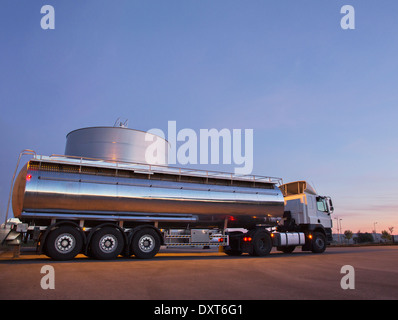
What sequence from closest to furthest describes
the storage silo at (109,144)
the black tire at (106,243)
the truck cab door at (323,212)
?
the black tire at (106,243), the truck cab door at (323,212), the storage silo at (109,144)

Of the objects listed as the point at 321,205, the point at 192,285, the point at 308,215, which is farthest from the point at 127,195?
the point at 321,205

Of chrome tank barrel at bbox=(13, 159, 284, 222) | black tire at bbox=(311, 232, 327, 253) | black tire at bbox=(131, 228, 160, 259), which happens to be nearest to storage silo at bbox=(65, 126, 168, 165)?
chrome tank barrel at bbox=(13, 159, 284, 222)

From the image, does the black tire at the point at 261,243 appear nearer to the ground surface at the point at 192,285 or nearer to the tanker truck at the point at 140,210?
the tanker truck at the point at 140,210

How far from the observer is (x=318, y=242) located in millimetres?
20891

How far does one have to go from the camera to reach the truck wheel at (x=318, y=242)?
20628 millimetres

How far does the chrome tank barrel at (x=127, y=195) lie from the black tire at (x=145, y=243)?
0.69 metres

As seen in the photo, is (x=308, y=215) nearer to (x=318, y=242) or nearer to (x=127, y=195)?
(x=318, y=242)

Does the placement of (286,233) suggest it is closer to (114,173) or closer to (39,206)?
(114,173)

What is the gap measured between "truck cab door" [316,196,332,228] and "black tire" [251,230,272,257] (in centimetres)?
495

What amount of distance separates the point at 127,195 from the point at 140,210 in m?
0.98

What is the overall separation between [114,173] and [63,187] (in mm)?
2420

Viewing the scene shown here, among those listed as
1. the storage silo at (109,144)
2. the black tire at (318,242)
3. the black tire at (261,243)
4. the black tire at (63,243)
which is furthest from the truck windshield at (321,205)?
the storage silo at (109,144)
